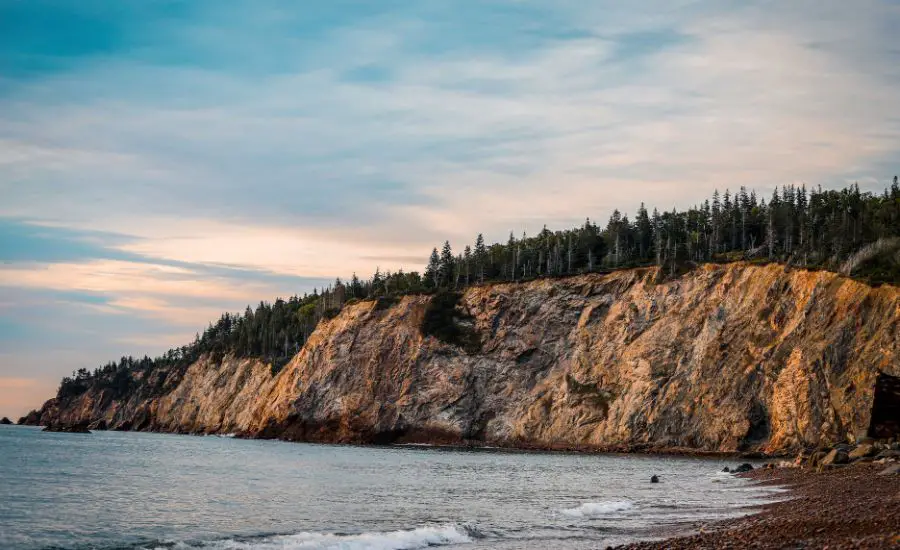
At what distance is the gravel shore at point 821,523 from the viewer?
2082 cm

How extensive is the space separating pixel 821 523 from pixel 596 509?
43.7 ft

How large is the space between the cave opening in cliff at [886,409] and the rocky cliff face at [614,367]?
1081 centimetres

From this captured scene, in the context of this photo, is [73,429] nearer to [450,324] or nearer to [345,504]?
[450,324]

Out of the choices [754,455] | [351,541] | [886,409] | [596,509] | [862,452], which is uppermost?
[886,409]

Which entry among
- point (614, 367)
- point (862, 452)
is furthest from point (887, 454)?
point (614, 367)

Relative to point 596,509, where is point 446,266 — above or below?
above

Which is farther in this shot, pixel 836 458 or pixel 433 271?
pixel 433 271

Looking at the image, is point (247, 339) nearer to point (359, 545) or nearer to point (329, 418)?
point (329, 418)

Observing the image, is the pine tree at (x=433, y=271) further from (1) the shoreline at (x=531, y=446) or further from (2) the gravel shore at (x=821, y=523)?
(2) the gravel shore at (x=821, y=523)

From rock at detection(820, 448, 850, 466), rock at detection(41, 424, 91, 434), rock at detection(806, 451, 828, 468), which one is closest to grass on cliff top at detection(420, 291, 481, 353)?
rock at detection(806, 451, 828, 468)

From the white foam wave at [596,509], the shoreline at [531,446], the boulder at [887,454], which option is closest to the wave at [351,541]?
the white foam wave at [596,509]

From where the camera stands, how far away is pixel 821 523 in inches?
971

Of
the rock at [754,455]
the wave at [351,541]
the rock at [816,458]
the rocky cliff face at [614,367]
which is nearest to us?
the wave at [351,541]

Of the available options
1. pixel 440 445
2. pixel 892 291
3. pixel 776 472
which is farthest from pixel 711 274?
pixel 776 472
